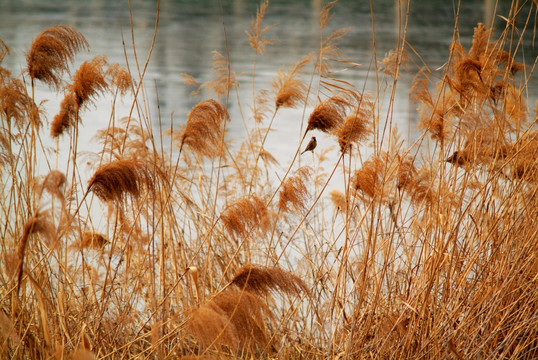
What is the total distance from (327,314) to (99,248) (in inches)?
29.8

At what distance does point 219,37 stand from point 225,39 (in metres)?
6.68

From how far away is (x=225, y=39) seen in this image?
12.3 feet

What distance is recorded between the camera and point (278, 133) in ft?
18.1

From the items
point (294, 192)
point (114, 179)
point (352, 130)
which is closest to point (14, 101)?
point (114, 179)

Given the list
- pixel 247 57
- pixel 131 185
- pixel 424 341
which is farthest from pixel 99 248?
pixel 247 57

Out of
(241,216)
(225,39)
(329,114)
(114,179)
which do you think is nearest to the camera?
(114,179)

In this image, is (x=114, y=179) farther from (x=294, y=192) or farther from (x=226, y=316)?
(x=294, y=192)

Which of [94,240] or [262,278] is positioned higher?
[262,278]

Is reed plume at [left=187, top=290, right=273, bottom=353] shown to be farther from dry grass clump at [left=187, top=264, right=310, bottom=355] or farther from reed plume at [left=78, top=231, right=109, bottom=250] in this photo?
reed plume at [left=78, top=231, right=109, bottom=250]

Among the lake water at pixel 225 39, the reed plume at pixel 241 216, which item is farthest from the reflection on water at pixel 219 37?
the reed plume at pixel 241 216

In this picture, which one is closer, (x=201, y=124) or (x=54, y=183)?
(x=54, y=183)

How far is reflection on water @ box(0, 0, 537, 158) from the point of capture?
629 cm

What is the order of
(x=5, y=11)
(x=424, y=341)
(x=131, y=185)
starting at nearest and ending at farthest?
(x=131, y=185)
(x=424, y=341)
(x=5, y=11)

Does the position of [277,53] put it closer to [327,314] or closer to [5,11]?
[5,11]
